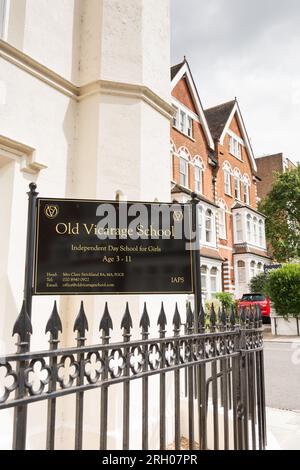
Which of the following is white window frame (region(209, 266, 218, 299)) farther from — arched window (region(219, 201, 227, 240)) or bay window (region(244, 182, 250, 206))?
→ bay window (region(244, 182, 250, 206))

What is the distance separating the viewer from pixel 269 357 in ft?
38.1

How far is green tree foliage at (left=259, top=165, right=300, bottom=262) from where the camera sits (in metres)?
31.1

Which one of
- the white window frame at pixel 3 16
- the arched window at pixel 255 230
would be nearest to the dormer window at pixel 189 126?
the arched window at pixel 255 230

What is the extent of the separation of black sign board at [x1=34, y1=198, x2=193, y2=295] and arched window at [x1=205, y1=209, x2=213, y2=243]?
68.4 ft

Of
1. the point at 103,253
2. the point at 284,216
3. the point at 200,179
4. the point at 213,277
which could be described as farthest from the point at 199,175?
the point at 103,253

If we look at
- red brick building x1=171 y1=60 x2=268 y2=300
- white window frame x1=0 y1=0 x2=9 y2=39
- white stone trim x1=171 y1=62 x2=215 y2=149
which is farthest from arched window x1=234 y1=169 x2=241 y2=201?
white window frame x1=0 y1=0 x2=9 y2=39

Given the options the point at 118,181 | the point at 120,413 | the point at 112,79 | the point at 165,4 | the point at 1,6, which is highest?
the point at 165,4

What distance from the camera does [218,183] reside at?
27.1m

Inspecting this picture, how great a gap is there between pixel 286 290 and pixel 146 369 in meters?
16.3

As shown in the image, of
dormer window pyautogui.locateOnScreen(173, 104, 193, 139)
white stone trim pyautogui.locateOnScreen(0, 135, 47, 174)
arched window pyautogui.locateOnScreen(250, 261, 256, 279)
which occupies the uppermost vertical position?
dormer window pyautogui.locateOnScreen(173, 104, 193, 139)

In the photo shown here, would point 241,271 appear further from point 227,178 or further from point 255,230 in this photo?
point 227,178

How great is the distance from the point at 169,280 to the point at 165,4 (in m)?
4.57
